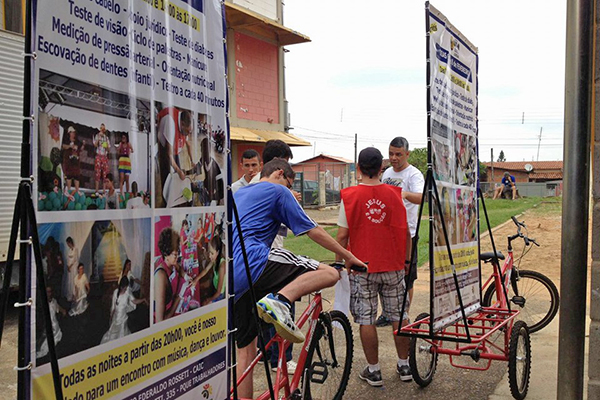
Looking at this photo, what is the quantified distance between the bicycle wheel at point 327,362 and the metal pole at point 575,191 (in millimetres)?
1598

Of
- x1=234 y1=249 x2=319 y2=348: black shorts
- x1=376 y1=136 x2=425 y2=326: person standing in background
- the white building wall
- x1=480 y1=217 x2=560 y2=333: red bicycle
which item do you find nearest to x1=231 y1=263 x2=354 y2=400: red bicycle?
x1=234 y1=249 x2=319 y2=348: black shorts

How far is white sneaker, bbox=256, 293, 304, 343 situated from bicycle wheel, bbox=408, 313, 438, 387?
4.56 ft

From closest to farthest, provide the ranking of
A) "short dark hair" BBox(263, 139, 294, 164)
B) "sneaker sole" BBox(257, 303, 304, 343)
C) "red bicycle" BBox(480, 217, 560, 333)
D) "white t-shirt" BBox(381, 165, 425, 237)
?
"sneaker sole" BBox(257, 303, 304, 343), "short dark hair" BBox(263, 139, 294, 164), "white t-shirt" BBox(381, 165, 425, 237), "red bicycle" BBox(480, 217, 560, 333)

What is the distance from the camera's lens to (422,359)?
16.0 feet

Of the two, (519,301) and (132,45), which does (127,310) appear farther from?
(519,301)

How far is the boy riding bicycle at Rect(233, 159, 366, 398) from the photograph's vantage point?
12.0 ft

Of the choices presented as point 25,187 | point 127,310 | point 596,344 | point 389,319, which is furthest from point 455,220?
point 25,187

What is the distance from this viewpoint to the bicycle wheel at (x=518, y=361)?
4.39m

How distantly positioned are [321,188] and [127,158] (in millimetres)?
26675

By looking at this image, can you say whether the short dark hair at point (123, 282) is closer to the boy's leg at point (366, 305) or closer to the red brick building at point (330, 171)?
the boy's leg at point (366, 305)

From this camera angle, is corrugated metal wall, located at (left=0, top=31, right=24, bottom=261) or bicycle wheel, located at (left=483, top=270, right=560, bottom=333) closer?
bicycle wheel, located at (left=483, top=270, right=560, bottom=333)

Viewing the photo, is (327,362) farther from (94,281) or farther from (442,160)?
(94,281)

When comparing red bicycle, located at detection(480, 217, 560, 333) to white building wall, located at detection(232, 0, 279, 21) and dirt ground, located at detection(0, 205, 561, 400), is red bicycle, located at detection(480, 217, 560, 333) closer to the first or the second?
dirt ground, located at detection(0, 205, 561, 400)

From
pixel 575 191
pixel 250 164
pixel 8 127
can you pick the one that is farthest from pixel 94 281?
pixel 8 127
